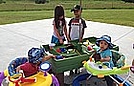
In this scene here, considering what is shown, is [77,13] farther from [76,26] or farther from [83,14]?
[83,14]

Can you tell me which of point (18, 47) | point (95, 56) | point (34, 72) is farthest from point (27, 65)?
point (18, 47)

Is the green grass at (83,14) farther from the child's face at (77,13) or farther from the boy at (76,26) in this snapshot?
the child's face at (77,13)

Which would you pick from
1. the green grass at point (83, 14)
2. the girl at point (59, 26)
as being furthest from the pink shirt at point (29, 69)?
the green grass at point (83, 14)

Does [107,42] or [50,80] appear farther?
[107,42]

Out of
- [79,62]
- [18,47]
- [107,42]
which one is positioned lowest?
[18,47]

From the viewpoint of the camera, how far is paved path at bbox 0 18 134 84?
6.87 meters

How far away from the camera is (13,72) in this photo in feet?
12.4

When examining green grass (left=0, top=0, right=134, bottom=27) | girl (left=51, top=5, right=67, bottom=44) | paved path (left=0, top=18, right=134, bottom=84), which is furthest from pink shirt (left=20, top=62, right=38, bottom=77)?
green grass (left=0, top=0, right=134, bottom=27)

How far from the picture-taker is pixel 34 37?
28.6 feet

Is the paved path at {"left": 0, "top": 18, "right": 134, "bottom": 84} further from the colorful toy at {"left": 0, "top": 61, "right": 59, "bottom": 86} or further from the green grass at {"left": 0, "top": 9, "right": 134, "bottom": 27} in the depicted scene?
the colorful toy at {"left": 0, "top": 61, "right": 59, "bottom": 86}

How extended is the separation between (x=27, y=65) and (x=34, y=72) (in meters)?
0.13

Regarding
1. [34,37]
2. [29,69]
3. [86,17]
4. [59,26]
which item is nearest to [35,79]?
[29,69]

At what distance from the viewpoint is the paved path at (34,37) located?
22.5ft

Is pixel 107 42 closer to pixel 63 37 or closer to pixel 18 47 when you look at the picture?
pixel 63 37
